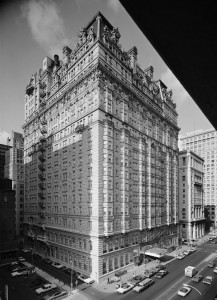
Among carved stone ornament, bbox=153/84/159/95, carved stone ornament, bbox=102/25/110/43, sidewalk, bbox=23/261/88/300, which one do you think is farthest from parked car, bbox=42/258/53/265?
carved stone ornament, bbox=153/84/159/95

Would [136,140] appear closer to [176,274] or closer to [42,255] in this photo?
[176,274]

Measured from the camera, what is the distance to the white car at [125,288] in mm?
46175

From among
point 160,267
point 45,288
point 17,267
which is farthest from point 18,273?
point 160,267

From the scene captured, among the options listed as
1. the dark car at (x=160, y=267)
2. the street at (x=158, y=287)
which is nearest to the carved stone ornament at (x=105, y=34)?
the street at (x=158, y=287)

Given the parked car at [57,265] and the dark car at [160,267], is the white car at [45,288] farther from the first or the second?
the dark car at [160,267]

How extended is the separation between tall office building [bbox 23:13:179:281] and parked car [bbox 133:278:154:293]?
8.56 m

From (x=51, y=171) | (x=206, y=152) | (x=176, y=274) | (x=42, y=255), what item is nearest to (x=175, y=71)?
(x=176, y=274)

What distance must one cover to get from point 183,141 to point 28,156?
118m

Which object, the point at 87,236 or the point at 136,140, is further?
the point at 136,140

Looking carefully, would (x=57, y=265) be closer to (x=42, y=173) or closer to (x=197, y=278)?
(x=42, y=173)

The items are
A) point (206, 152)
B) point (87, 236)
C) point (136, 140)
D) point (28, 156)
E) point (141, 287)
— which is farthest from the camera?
point (206, 152)

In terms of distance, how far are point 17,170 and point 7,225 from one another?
1795 inches

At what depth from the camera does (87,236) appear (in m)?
55.4

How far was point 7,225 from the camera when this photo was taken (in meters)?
70.4
